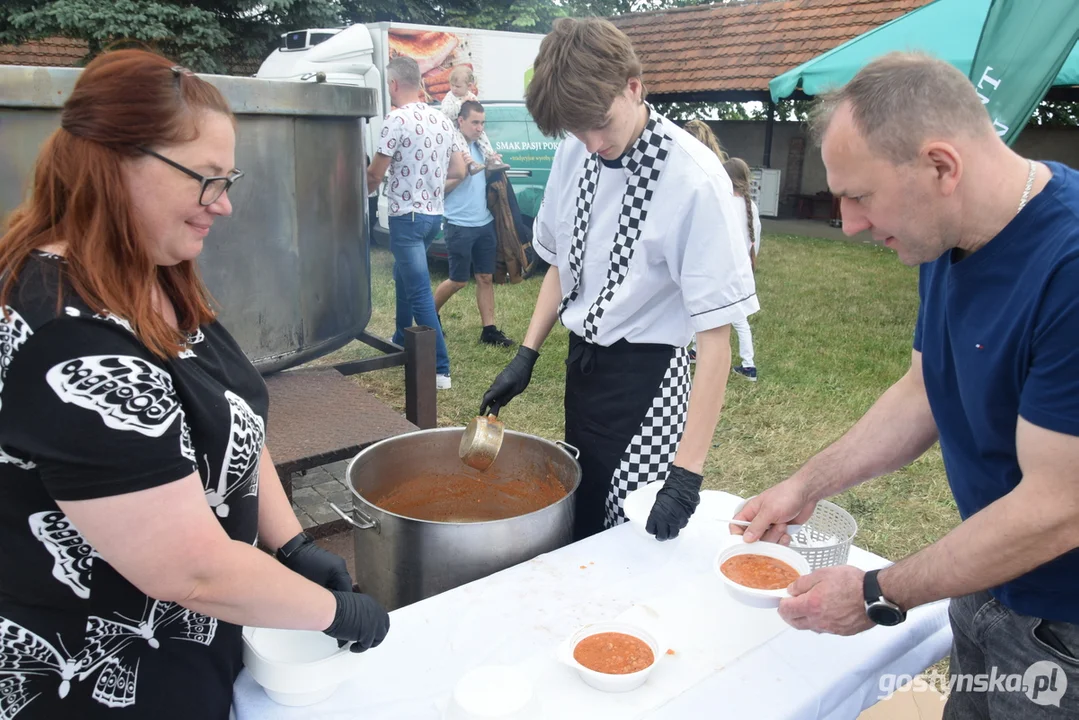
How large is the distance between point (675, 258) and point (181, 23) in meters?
14.0

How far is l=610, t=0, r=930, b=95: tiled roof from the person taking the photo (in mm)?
11906

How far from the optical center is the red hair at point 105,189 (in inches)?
45.6

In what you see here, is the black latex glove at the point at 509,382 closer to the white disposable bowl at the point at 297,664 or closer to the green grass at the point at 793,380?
the white disposable bowl at the point at 297,664

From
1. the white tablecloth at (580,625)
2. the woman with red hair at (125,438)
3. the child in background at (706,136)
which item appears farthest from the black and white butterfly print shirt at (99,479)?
the child in background at (706,136)

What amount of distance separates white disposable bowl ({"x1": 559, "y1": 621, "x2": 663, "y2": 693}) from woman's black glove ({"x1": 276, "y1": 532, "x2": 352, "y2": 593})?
0.53 m

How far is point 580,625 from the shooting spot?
1595 mm

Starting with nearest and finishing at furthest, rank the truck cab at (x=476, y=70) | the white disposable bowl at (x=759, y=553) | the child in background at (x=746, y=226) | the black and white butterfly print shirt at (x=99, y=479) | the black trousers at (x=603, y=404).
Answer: the black and white butterfly print shirt at (x=99, y=479) < the white disposable bowl at (x=759, y=553) < the black trousers at (x=603, y=404) < the child in background at (x=746, y=226) < the truck cab at (x=476, y=70)

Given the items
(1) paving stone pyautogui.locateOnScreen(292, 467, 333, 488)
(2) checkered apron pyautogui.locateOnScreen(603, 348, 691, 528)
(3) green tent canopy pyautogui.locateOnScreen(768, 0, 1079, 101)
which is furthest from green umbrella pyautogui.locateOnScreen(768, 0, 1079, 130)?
(1) paving stone pyautogui.locateOnScreen(292, 467, 333, 488)

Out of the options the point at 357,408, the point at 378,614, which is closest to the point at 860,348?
the point at 357,408

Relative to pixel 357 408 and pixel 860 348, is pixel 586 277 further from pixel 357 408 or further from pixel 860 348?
pixel 860 348

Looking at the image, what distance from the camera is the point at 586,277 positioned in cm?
226

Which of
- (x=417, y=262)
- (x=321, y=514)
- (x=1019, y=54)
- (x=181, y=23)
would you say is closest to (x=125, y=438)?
(x=321, y=514)

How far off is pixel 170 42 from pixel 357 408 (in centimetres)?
1263

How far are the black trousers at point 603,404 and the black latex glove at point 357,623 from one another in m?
1.05
